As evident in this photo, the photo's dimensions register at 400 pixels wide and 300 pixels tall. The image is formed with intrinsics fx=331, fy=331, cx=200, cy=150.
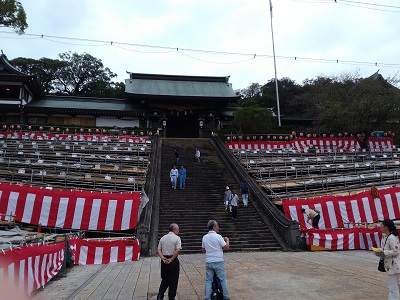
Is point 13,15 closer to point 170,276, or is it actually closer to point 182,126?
point 170,276

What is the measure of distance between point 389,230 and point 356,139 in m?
28.3

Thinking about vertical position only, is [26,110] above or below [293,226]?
above

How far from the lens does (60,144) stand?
2678 cm

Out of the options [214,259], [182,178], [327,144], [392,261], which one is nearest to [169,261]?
[214,259]

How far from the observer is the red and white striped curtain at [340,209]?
15516 millimetres

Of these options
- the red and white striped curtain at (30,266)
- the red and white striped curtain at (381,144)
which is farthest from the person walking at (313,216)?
the red and white striped curtain at (381,144)

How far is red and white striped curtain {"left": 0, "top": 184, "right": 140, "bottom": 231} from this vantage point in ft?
46.4

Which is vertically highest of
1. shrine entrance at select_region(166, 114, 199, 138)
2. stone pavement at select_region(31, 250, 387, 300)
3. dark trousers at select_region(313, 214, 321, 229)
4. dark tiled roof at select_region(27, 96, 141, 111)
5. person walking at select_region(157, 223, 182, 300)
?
dark tiled roof at select_region(27, 96, 141, 111)

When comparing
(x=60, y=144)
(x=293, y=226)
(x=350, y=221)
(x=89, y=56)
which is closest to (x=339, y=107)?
(x=350, y=221)

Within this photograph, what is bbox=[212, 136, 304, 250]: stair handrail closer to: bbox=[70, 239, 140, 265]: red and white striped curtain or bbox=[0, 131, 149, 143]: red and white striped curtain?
bbox=[70, 239, 140, 265]: red and white striped curtain

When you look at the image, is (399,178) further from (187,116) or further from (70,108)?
(70,108)

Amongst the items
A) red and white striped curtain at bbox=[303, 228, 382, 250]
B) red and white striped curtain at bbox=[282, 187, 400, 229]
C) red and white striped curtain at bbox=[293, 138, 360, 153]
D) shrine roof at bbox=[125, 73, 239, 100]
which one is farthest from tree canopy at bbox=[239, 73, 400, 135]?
red and white striped curtain at bbox=[303, 228, 382, 250]

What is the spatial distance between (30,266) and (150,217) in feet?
28.7

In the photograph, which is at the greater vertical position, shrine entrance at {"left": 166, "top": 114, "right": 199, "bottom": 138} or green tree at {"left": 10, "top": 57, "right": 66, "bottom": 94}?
green tree at {"left": 10, "top": 57, "right": 66, "bottom": 94}
